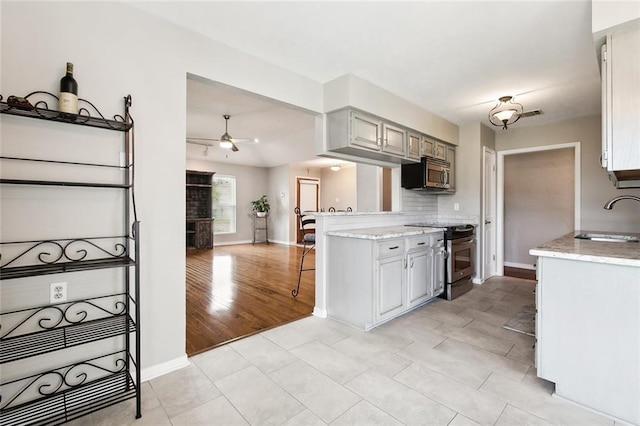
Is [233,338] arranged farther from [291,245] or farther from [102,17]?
[291,245]

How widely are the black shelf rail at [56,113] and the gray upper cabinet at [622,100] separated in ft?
9.72

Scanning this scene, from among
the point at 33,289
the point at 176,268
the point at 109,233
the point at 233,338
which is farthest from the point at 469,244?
the point at 33,289

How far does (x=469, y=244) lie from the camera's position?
407cm

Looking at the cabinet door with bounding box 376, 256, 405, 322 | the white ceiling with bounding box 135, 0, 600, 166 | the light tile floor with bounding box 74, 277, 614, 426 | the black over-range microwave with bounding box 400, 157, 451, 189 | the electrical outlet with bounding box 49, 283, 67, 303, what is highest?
the white ceiling with bounding box 135, 0, 600, 166

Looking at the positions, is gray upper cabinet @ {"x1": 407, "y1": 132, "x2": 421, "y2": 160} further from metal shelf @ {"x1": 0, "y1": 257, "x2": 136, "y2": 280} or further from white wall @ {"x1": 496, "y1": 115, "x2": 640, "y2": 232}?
metal shelf @ {"x1": 0, "y1": 257, "x2": 136, "y2": 280}

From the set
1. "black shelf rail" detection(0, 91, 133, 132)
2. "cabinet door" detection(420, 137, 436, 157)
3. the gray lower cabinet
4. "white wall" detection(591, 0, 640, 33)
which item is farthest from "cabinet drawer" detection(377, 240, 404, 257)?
"black shelf rail" detection(0, 91, 133, 132)

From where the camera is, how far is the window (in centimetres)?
881

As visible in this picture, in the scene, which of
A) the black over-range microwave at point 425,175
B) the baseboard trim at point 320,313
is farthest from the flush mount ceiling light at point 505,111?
the baseboard trim at point 320,313

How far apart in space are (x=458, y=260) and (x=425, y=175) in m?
1.17

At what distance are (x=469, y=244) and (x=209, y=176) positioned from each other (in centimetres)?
687

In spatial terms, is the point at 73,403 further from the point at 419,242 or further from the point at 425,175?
the point at 425,175

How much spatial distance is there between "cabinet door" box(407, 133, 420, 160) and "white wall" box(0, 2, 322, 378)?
2341 millimetres

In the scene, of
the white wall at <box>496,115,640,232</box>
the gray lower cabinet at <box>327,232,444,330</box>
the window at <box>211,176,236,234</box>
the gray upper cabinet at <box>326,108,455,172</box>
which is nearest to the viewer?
the gray lower cabinet at <box>327,232,444,330</box>

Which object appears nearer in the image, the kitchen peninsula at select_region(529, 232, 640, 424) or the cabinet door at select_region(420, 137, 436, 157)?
the kitchen peninsula at select_region(529, 232, 640, 424)
